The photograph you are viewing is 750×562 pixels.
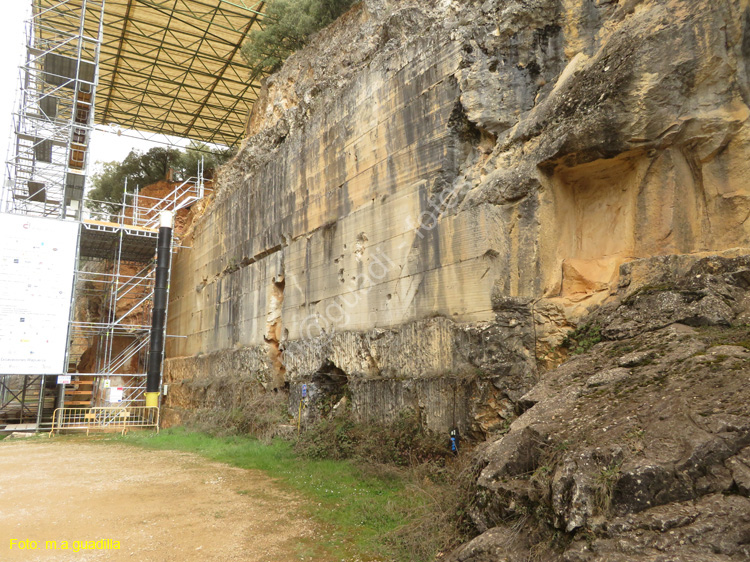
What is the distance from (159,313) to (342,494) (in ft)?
41.2

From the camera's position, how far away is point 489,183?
6695 mm

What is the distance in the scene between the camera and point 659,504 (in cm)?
292

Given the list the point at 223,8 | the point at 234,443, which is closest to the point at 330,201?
the point at 234,443

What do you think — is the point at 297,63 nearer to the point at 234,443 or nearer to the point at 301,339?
the point at 301,339

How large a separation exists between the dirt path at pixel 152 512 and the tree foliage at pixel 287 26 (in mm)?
10980

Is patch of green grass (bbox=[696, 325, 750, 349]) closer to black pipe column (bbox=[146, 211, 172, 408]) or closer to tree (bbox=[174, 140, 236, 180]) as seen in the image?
black pipe column (bbox=[146, 211, 172, 408])

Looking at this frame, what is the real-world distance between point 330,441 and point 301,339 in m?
2.66

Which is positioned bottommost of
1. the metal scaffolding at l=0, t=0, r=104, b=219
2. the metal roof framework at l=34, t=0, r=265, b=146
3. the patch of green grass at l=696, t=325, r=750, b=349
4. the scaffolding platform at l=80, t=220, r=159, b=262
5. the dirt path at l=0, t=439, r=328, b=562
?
the dirt path at l=0, t=439, r=328, b=562

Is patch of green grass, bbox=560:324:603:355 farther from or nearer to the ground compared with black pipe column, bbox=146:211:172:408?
nearer to the ground

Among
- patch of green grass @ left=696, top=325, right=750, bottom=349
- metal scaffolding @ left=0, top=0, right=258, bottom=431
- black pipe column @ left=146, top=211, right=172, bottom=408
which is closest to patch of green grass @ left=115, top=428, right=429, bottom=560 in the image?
patch of green grass @ left=696, top=325, right=750, bottom=349

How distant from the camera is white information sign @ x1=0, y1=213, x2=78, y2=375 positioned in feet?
48.2

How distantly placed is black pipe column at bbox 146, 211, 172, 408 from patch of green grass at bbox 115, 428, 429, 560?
6926 mm

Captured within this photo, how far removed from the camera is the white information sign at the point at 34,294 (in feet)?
48.2

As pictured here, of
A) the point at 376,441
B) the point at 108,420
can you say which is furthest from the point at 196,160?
the point at 376,441
